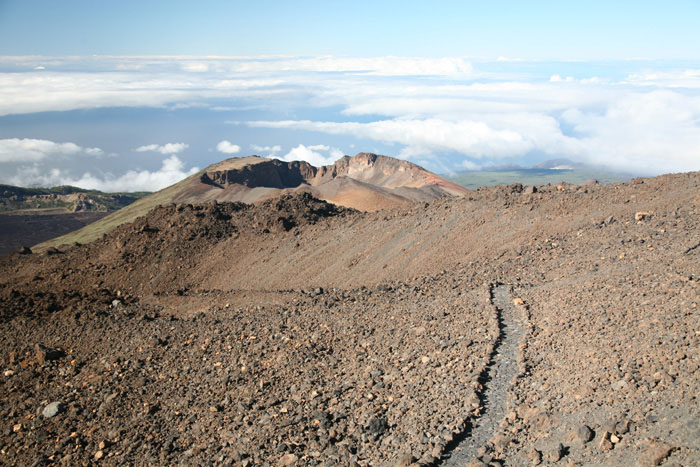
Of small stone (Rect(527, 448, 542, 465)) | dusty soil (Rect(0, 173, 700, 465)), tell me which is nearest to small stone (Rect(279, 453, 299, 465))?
dusty soil (Rect(0, 173, 700, 465))

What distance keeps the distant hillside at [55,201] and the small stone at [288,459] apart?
330 ft

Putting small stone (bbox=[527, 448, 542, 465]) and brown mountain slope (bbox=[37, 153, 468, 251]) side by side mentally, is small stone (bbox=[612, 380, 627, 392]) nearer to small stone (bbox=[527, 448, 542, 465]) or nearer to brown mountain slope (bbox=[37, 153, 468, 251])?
small stone (bbox=[527, 448, 542, 465])

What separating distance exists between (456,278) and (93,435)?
9150 millimetres

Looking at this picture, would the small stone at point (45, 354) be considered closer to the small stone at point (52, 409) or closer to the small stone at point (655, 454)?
the small stone at point (52, 409)

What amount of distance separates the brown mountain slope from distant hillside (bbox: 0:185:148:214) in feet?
106

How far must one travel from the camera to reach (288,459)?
7.27 meters

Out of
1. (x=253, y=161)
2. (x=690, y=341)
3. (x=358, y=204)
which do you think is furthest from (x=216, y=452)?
(x=253, y=161)

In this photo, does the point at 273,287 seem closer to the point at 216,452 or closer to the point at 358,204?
the point at 216,452

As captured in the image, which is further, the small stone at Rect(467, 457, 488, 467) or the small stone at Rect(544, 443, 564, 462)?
the small stone at Rect(467, 457, 488, 467)

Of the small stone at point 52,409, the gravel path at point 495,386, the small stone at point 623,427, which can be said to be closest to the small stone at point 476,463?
the gravel path at point 495,386

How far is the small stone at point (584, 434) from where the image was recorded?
21.2 ft

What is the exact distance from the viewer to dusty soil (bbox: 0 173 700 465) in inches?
282

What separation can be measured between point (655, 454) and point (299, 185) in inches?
2736

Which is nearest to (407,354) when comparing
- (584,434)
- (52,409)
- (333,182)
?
(584,434)
